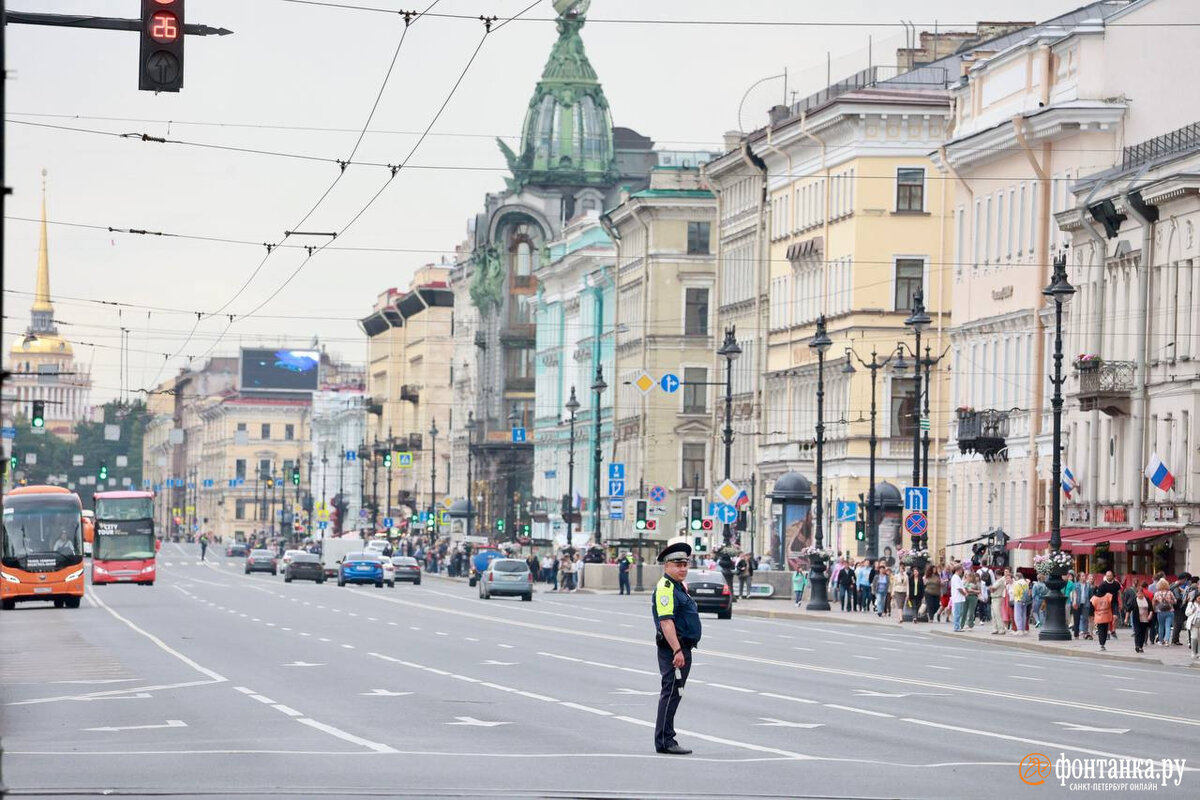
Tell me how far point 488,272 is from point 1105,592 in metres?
107

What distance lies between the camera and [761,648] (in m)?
41.7

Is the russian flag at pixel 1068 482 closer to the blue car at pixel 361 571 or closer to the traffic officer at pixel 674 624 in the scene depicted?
the blue car at pixel 361 571

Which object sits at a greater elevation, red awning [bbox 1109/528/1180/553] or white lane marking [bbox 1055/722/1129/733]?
red awning [bbox 1109/528/1180/553]

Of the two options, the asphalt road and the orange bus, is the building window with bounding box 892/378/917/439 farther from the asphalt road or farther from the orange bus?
the asphalt road

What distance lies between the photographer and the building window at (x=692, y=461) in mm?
111750

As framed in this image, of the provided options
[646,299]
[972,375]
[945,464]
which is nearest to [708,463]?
[646,299]

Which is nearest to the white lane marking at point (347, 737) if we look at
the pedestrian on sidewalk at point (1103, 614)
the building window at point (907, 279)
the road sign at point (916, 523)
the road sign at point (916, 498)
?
the pedestrian on sidewalk at point (1103, 614)

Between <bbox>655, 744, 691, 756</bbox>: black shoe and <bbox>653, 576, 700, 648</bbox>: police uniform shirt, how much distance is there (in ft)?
2.87

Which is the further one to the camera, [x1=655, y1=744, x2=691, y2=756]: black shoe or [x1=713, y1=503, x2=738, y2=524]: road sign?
[x1=713, y1=503, x2=738, y2=524]: road sign

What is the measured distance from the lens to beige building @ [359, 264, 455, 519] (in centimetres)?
17662

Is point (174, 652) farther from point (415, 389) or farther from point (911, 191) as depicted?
point (415, 389)

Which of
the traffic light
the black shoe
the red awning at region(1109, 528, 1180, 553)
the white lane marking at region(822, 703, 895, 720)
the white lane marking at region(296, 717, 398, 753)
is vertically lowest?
the white lane marking at region(822, 703, 895, 720)

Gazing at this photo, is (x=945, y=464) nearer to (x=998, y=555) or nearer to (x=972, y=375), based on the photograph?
(x=972, y=375)

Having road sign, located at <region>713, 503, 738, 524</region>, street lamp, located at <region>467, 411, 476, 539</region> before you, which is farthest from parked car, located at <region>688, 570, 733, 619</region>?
street lamp, located at <region>467, 411, 476, 539</region>
